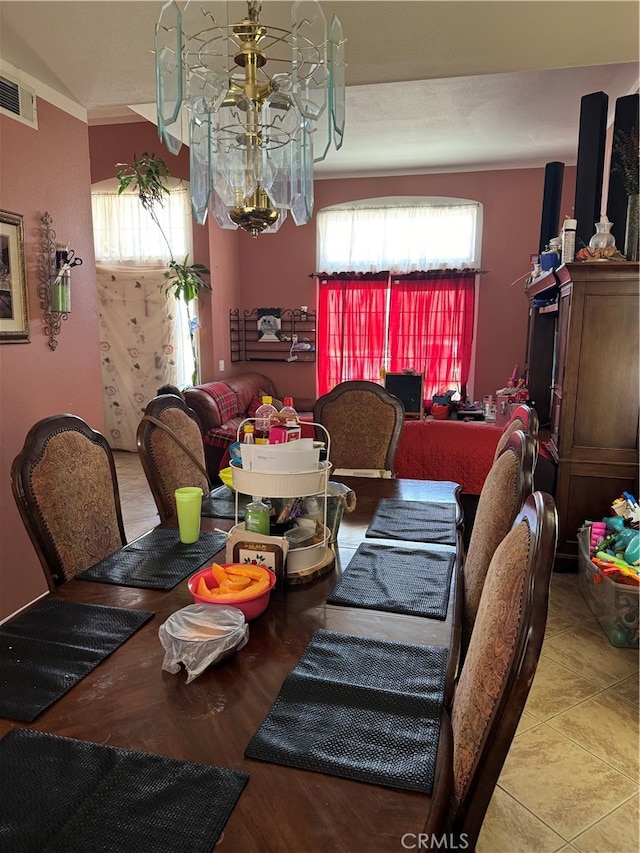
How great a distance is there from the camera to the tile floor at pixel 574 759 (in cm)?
160

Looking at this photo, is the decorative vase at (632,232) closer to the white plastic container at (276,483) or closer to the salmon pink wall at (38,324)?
the white plastic container at (276,483)

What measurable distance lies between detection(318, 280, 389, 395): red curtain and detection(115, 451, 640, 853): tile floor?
402 centimetres

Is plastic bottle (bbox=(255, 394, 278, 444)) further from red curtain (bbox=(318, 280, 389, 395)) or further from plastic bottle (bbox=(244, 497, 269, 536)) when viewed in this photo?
red curtain (bbox=(318, 280, 389, 395))

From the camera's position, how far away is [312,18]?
1.51 meters

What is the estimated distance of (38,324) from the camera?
8.84 feet

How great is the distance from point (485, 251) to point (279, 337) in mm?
2384

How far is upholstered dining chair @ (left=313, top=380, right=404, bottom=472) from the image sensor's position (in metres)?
2.89

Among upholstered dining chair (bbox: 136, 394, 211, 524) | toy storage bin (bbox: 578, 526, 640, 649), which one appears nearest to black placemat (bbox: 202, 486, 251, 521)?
upholstered dining chair (bbox: 136, 394, 211, 524)

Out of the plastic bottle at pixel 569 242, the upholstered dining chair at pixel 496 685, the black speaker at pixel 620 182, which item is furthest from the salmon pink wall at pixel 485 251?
the upholstered dining chair at pixel 496 685

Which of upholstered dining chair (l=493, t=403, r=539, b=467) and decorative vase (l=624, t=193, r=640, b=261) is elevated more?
decorative vase (l=624, t=193, r=640, b=261)

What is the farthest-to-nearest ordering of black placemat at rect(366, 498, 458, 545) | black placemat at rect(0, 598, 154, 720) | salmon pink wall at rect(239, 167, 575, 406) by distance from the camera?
1. salmon pink wall at rect(239, 167, 575, 406)
2. black placemat at rect(366, 498, 458, 545)
3. black placemat at rect(0, 598, 154, 720)

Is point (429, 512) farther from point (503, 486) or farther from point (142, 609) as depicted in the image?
point (142, 609)

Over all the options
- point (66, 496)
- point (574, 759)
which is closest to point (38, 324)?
point (66, 496)

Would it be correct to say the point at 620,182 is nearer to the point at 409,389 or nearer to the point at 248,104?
the point at 248,104
